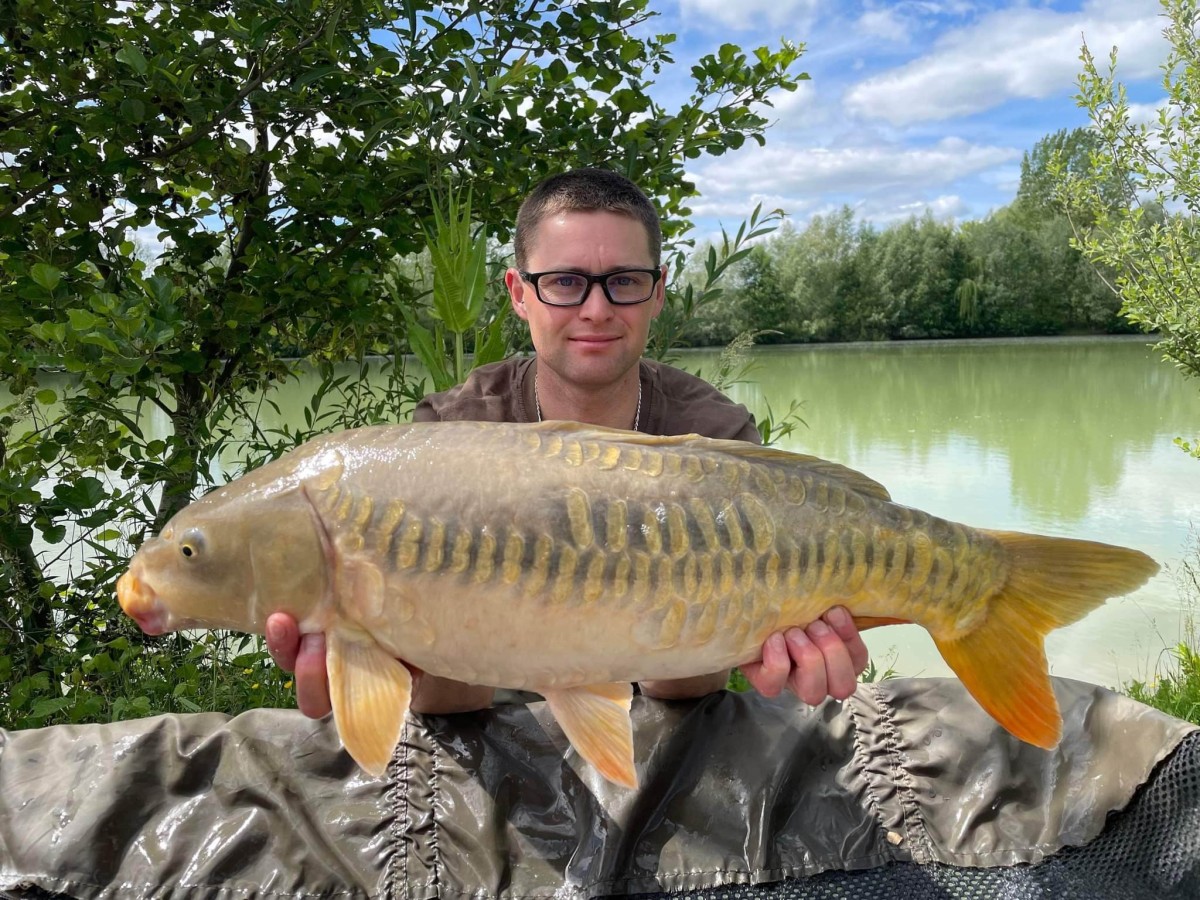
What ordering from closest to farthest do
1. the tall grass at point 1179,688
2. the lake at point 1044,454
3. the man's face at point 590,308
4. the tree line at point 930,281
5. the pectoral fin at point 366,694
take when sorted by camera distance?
the pectoral fin at point 366,694 → the man's face at point 590,308 → the tall grass at point 1179,688 → the lake at point 1044,454 → the tree line at point 930,281

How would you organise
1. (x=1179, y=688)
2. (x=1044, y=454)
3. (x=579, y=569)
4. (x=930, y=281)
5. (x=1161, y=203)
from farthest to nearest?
1. (x=930, y=281)
2. (x=1044, y=454)
3. (x=1161, y=203)
4. (x=1179, y=688)
5. (x=579, y=569)

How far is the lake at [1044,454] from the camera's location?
3367 millimetres

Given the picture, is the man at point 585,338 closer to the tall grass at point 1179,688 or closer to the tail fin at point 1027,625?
the tail fin at point 1027,625

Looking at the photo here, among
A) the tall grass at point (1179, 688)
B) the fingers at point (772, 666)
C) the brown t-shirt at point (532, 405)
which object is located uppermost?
the brown t-shirt at point (532, 405)

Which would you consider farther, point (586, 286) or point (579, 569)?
point (586, 286)

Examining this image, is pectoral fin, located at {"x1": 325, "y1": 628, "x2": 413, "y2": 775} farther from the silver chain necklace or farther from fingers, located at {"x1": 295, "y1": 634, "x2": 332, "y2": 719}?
the silver chain necklace

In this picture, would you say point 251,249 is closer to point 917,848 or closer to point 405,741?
point 405,741

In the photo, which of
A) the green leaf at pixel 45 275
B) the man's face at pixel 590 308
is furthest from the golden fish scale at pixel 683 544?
the green leaf at pixel 45 275

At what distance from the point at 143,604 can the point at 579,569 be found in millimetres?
558

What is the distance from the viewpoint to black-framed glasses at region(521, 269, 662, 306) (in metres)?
1.52

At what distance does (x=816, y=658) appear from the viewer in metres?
1.17

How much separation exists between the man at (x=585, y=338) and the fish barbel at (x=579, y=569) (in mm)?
274

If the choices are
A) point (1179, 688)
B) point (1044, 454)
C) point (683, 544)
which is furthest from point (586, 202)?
point (1044, 454)

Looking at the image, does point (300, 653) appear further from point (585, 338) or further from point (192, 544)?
point (585, 338)
